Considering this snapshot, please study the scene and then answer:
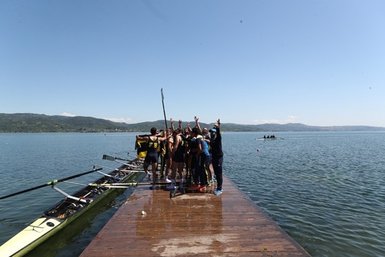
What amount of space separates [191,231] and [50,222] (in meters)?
5.87

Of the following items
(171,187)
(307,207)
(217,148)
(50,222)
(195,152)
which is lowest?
(307,207)

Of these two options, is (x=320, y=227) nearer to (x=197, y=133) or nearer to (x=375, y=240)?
(x=375, y=240)

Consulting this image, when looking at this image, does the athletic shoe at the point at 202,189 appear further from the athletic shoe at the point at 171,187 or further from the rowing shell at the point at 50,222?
the rowing shell at the point at 50,222

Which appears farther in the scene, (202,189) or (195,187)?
(195,187)

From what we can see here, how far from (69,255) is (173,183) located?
471cm

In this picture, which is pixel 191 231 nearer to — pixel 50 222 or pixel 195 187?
pixel 195 187

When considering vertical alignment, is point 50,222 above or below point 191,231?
below

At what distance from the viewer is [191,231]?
7344 millimetres

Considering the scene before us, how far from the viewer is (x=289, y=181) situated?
21078 millimetres

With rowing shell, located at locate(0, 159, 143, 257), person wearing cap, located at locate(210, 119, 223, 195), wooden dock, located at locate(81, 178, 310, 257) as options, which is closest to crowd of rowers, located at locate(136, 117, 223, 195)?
person wearing cap, located at locate(210, 119, 223, 195)

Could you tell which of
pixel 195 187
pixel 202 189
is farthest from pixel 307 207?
pixel 195 187

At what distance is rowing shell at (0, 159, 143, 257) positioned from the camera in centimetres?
870

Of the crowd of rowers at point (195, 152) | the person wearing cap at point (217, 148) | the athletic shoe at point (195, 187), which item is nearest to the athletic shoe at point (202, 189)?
the crowd of rowers at point (195, 152)

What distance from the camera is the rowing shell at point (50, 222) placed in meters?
8.70
